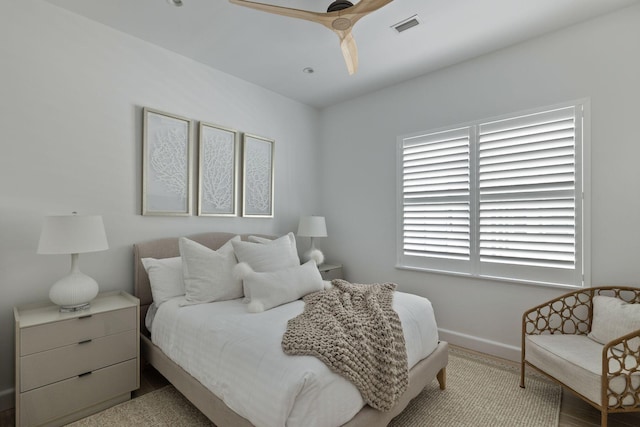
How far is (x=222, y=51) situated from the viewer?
2889mm

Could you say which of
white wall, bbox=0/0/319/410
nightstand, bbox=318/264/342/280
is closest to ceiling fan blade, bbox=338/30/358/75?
white wall, bbox=0/0/319/410

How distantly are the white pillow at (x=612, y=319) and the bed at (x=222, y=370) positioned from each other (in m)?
1.04

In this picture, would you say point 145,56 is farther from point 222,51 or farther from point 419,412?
point 419,412

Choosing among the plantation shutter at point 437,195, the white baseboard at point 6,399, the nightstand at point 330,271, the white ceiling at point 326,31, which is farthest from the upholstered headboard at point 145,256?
the plantation shutter at point 437,195

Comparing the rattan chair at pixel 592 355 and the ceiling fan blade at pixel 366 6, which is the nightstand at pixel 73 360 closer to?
the ceiling fan blade at pixel 366 6

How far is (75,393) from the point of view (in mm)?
1939

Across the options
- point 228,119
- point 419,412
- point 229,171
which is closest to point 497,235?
point 419,412

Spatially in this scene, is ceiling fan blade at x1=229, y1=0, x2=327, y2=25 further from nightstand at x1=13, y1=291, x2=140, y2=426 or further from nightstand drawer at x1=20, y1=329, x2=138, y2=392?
nightstand drawer at x1=20, y1=329, x2=138, y2=392

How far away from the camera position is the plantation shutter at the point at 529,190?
2539 mm

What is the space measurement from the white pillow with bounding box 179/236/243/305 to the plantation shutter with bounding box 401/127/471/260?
1998 mm

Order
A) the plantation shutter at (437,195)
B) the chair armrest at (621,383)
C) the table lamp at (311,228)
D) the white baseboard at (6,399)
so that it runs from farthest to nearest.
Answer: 1. the table lamp at (311,228)
2. the plantation shutter at (437,195)
3. the white baseboard at (6,399)
4. the chair armrest at (621,383)

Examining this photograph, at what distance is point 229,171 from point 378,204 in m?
1.79

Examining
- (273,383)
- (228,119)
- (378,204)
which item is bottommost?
(273,383)

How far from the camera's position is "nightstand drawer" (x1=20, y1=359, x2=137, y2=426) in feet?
5.88
